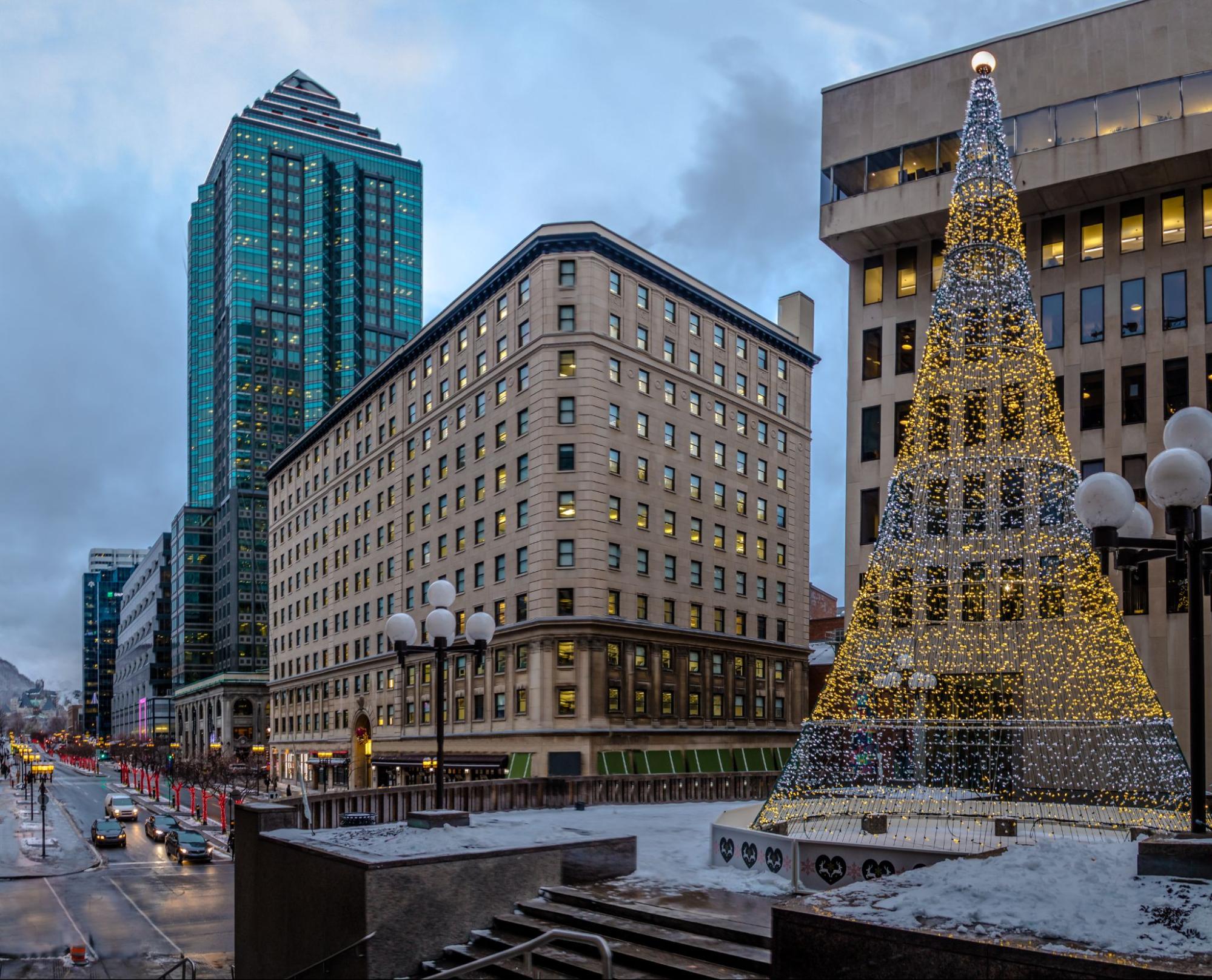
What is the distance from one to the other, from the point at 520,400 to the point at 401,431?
63.3 ft

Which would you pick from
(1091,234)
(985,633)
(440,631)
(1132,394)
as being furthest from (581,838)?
(1091,234)

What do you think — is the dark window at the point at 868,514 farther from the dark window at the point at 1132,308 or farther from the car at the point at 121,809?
the car at the point at 121,809

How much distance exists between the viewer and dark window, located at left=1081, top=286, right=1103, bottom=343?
44.2 metres

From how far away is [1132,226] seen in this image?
146 ft

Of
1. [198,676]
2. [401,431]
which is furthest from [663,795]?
[198,676]

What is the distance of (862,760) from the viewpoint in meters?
22.0

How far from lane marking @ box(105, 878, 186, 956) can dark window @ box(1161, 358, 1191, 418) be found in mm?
37733

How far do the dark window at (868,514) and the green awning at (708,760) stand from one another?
22025 mm

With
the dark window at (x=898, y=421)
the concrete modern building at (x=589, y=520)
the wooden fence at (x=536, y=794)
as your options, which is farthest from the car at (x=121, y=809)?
the dark window at (x=898, y=421)

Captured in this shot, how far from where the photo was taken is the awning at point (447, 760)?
62.4 meters

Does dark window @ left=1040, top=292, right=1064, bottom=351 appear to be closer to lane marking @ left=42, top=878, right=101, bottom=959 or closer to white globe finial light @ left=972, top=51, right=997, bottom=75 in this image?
white globe finial light @ left=972, top=51, right=997, bottom=75

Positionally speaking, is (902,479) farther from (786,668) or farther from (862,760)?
(786,668)

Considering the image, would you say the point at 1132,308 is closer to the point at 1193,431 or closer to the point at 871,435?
the point at 871,435

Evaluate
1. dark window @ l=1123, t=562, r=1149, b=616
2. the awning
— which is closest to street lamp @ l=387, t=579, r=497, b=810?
dark window @ l=1123, t=562, r=1149, b=616
